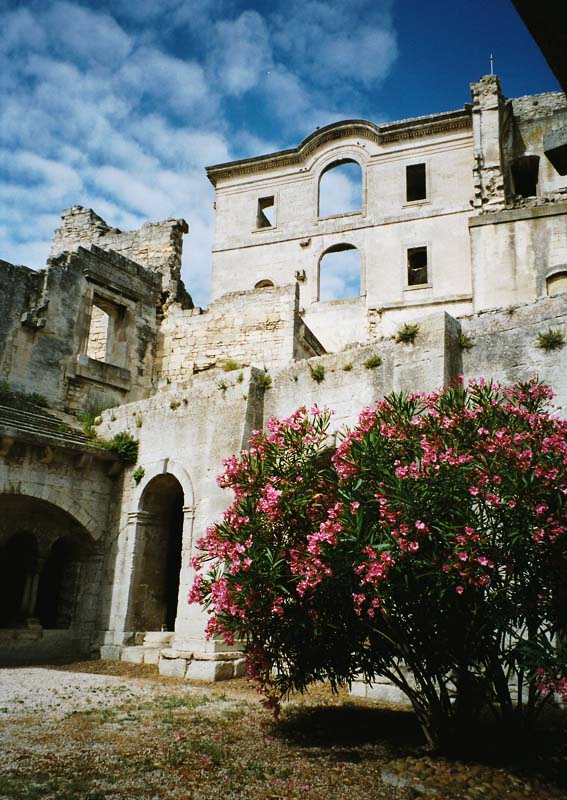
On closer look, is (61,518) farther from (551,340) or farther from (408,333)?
(551,340)

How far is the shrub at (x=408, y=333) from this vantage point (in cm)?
866

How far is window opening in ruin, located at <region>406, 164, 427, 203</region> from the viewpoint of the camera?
74.0ft

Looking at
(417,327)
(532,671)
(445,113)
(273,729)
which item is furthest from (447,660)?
(445,113)

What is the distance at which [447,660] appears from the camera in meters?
5.07

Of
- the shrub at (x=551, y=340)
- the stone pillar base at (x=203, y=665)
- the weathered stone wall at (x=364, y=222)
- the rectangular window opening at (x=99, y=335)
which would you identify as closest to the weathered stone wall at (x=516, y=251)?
the weathered stone wall at (x=364, y=222)

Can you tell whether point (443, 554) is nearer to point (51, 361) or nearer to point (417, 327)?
point (417, 327)

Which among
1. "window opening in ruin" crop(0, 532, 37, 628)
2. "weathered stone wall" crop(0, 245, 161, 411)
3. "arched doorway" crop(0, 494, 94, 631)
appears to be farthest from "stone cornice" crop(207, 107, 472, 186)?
"window opening in ruin" crop(0, 532, 37, 628)

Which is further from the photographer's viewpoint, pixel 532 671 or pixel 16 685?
pixel 16 685

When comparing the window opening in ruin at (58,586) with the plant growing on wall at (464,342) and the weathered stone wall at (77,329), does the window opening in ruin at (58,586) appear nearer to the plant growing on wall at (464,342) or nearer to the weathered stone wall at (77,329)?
the weathered stone wall at (77,329)

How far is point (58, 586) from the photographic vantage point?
12.2 metres

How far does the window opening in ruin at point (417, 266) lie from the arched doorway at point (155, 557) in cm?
1292

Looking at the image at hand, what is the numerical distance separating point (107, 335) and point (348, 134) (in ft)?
39.9

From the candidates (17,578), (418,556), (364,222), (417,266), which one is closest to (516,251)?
(364,222)

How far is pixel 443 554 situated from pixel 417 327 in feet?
14.8
